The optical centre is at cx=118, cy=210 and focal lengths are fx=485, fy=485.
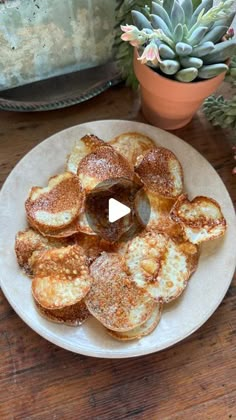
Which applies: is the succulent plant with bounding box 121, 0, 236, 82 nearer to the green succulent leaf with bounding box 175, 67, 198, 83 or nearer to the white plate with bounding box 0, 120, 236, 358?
the green succulent leaf with bounding box 175, 67, 198, 83

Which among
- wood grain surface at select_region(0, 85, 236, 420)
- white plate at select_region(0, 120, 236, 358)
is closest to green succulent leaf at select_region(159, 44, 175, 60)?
white plate at select_region(0, 120, 236, 358)

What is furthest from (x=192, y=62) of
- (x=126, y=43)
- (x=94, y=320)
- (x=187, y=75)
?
(x=94, y=320)

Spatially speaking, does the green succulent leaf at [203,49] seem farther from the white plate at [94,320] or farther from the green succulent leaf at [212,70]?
the white plate at [94,320]

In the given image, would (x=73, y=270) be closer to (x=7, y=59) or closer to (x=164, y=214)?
(x=164, y=214)

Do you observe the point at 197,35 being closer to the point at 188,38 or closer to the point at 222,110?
the point at 188,38

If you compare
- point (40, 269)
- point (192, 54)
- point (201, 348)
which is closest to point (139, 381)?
point (201, 348)

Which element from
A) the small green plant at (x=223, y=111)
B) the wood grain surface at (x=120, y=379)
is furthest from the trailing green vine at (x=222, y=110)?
the wood grain surface at (x=120, y=379)
